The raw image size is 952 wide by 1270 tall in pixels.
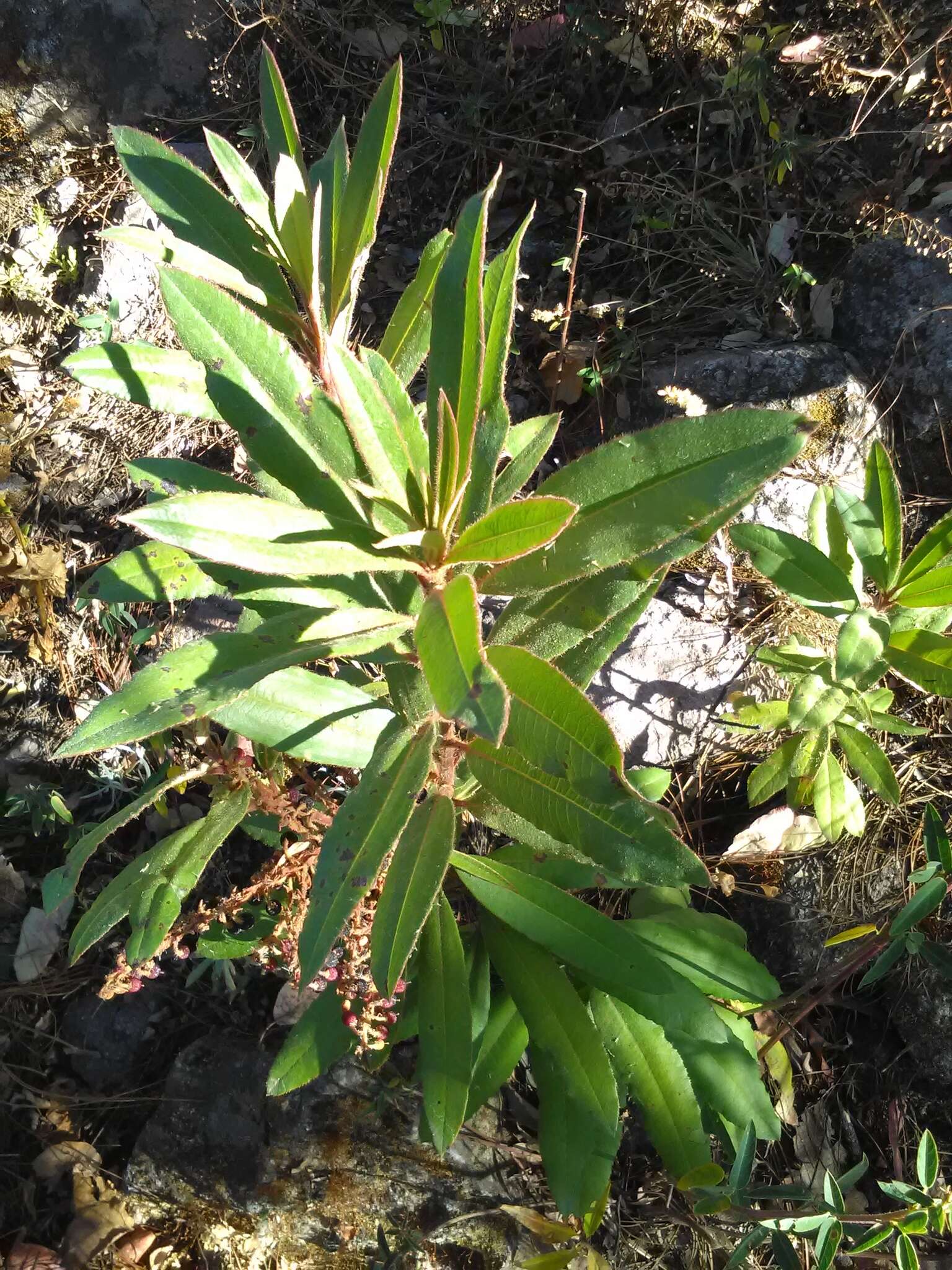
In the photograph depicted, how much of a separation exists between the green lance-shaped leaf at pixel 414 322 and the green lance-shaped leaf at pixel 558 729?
848 mm

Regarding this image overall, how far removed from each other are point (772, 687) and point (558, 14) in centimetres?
273

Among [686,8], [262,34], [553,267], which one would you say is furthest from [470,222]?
[262,34]

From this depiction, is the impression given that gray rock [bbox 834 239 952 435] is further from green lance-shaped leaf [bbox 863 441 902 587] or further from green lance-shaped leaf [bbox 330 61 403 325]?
green lance-shaped leaf [bbox 330 61 403 325]

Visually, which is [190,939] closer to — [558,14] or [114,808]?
[114,808]

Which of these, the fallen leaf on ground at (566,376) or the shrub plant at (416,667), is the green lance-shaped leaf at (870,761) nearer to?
the shrub plant at (416,667)

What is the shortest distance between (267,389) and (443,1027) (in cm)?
128

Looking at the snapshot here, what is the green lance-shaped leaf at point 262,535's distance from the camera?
48.0 inches

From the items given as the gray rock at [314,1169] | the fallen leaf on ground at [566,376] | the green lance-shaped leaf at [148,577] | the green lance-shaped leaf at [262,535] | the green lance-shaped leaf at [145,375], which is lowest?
the gray rock at [314,1169]

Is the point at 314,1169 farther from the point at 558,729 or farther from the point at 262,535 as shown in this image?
the point at 262,535

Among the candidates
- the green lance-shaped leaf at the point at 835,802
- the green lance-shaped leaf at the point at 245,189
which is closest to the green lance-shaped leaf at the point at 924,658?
the green lance-shaped leaf at the point at 835,802

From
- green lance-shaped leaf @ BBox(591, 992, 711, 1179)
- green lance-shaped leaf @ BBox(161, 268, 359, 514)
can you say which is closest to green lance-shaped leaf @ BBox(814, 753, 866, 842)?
green lance-shaped leaf @ BBox(591, 992, 711, 1179)

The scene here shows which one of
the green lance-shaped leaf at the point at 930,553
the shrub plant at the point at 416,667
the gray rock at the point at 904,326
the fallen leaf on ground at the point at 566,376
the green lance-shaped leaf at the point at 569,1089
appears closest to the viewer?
the shrub plant at the point at 416,667

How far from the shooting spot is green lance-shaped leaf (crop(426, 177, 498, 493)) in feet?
4.36

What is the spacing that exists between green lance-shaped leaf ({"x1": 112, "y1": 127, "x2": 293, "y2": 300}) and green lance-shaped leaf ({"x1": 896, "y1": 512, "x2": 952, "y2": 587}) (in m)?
1.57
